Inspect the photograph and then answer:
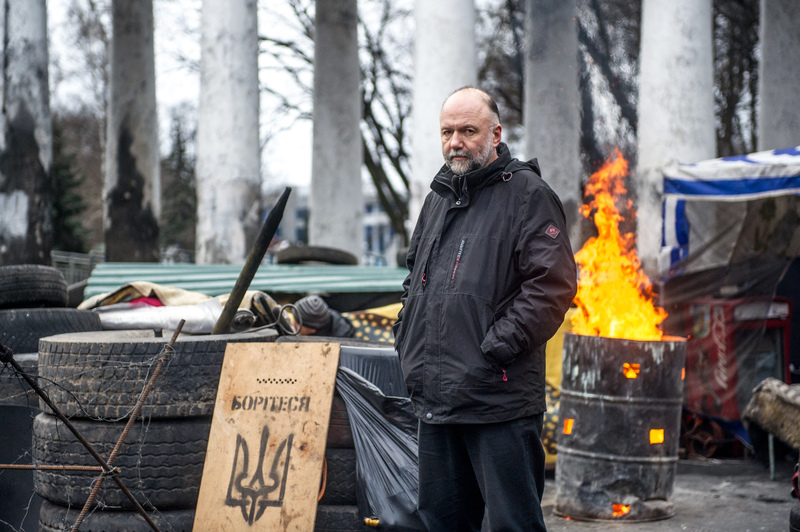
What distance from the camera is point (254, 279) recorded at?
8453 mm

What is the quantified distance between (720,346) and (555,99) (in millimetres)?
7265

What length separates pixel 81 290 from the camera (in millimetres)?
8719

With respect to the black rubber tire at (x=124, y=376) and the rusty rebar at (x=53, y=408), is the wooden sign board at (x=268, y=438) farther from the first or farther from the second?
the rusty rebar at (x=53, y=408)

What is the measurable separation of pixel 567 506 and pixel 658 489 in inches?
23.8

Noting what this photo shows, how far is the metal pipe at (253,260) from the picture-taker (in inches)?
173

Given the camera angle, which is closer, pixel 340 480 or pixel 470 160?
pixel 470 160

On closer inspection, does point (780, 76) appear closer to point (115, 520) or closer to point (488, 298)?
point (488, 298)

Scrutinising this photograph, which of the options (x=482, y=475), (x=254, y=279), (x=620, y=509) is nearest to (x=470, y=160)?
(x=482, y=475)

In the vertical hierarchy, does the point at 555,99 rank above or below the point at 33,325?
above

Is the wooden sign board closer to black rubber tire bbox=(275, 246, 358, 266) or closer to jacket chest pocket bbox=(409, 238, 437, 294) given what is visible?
jacket chest pocket bbox=(409, 238, 437, 294)

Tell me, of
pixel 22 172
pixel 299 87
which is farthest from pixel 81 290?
pixel 299 87

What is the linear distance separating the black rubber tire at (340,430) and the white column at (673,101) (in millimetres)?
7173

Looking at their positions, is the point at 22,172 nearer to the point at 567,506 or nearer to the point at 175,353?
the point at 175,353

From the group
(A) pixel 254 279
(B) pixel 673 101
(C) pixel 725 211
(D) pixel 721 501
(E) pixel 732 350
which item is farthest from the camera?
(B) pixel 673 101
